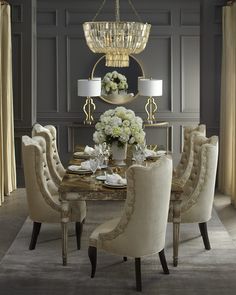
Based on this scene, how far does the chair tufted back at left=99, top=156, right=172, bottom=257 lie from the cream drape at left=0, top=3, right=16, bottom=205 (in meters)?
3.28

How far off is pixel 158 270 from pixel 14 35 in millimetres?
4397

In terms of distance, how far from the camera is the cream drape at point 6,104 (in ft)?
25.7

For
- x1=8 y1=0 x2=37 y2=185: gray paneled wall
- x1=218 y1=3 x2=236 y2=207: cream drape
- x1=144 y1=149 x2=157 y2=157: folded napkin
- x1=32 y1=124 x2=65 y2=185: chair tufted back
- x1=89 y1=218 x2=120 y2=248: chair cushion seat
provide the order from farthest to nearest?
x1=8 y1=0 x2=37 y2=185: gray paneled wall < x1=218 y1=3 x2=236 y2=207: cream drape < x1=32 y1=124 x2=65 y2=185: chair tufted back < x1=144 y1=149 x2=157 y2=157: folded napkin < x1=89 y1=218 x2=120 y2=248: chair cushion seat

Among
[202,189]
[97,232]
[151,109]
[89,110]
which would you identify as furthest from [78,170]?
[151,109]

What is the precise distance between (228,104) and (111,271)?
3522mm

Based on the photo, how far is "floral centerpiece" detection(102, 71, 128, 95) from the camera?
31.7 feet

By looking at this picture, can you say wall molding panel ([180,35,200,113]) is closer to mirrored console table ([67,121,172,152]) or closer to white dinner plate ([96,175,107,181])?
mirrored console table ([67,121,172,152])

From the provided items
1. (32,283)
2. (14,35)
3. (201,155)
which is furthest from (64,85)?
(32,283)

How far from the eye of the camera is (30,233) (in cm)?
626

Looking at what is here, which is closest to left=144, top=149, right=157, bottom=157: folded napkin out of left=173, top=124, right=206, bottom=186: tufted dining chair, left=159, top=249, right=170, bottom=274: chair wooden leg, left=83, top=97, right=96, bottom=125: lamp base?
left=173, top=124, right=206, bottom=186: tufted dining chair

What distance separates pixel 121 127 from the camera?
5.73 meters

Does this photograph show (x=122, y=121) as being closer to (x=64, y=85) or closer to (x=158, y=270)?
(x=158, y=270)

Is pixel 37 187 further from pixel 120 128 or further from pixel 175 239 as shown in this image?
pixel 175 239

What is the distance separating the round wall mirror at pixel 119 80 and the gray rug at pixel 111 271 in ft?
12.6
